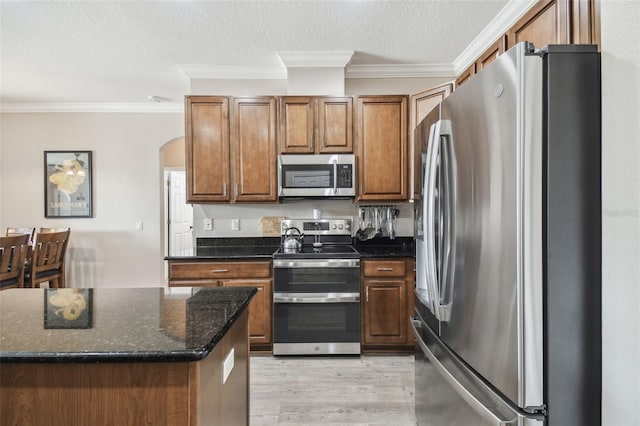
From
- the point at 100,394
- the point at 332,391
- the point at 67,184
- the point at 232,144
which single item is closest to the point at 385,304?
the point at 332,391

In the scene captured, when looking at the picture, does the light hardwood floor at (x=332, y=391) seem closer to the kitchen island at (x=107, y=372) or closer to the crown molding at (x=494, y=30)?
the kitchen island at (x=107, y=372)

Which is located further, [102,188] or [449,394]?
[102,188]

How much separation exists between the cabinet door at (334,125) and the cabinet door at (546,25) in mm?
1402

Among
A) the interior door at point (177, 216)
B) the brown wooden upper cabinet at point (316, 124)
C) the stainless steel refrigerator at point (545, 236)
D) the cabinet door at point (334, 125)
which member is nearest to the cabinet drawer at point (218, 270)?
the brown wooden upper cabinet at point (316, 124)

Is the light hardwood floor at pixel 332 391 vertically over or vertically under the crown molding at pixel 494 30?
under

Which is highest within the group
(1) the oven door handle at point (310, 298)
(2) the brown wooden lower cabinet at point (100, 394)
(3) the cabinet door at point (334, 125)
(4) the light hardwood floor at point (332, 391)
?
(3) the cabinet door at point (334, 125)

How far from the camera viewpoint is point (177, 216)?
5680 millimetres

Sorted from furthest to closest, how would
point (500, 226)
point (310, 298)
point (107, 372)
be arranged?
point (310, 298) → point (500, 226) → point (107, 372)

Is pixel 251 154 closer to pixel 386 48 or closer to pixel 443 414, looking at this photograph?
pixel 386 48

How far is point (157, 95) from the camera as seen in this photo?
423 centimetres

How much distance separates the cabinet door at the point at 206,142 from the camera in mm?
3088

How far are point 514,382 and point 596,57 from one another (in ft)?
3.48

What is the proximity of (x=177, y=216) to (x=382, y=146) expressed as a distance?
161 inches

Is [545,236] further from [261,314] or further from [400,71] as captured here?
[400,71]
